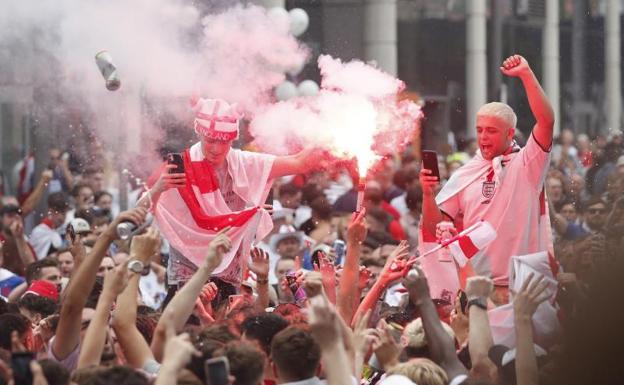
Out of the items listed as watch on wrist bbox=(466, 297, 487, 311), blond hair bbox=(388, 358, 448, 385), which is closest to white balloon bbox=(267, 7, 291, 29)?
watch on wrist bbox=(466, 297, 487, 311)

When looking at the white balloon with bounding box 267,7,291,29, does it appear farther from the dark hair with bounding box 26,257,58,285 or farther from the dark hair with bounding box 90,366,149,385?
the dark hair with bounding box 90,366,149,385

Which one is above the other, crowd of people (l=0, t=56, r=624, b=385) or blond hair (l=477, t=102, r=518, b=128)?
blond hair (l=477, t=102, r=518, b=128)

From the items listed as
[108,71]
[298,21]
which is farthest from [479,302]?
[298,21]

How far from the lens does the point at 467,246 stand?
8820mm

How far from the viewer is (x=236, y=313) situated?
8305 mm

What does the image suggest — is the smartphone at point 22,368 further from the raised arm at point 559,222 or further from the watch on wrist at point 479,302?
the raised arm at point 559,222

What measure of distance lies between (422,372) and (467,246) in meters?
2.66

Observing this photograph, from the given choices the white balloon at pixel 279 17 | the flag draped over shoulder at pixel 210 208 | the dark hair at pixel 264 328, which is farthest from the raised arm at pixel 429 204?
the dark hair at pixel 264 328

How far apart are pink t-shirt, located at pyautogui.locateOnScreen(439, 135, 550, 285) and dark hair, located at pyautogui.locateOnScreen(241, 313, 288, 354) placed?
227cm

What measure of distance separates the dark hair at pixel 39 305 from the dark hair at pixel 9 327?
1.47m

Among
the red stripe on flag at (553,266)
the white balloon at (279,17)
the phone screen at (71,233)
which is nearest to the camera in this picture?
the red stripe on flag at (553,266)

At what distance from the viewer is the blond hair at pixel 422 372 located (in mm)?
6203

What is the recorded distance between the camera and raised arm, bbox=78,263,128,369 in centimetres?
658

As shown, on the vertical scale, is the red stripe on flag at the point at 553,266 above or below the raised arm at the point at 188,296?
below
